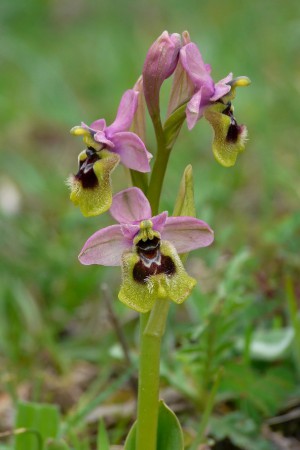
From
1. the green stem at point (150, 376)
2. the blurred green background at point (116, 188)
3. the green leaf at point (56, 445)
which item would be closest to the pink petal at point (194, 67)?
the green stem at point (150, 376)

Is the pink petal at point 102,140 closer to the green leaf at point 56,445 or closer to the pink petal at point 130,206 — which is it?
the pink petal at point 130,206

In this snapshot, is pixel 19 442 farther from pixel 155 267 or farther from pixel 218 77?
pixel 218 77

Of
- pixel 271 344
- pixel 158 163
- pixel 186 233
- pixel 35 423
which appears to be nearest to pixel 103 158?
pixel 158 163

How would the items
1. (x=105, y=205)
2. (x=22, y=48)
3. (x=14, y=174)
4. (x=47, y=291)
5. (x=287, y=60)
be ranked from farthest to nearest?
(x=287, y=60) < (x=22, y=48) < (x=14, y=174) < (x=47, y=291) < (x=105, y=205)

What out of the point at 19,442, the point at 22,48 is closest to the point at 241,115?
the point at 22,48

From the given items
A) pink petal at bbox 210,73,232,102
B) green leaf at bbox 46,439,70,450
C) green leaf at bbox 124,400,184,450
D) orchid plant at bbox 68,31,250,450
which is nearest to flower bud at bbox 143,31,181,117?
orchid plant at bbox 68,31,250,450

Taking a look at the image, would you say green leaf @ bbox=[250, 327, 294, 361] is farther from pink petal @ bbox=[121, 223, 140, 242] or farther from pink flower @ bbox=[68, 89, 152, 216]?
pink flower @ bbox=[68, 89, 152, 216]
